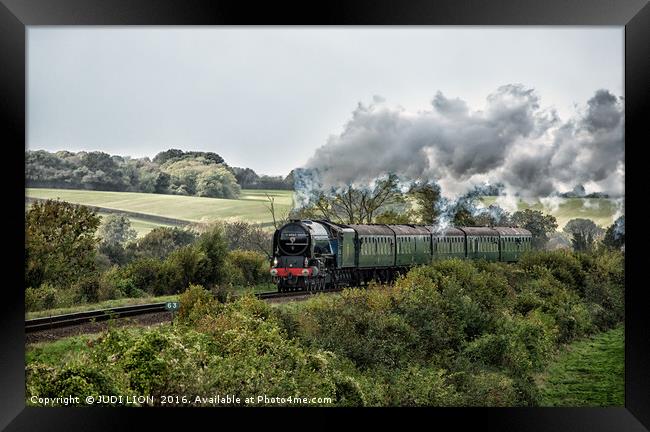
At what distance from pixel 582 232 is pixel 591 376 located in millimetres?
1673

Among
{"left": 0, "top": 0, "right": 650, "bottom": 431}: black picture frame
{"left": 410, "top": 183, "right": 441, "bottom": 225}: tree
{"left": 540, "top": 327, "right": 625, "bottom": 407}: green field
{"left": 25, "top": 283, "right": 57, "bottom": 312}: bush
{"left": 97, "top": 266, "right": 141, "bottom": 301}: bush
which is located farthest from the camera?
{"left": 410, "top": 183, "right": 441, "bottom": 225}: tree

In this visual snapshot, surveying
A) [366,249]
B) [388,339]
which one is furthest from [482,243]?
[366,249]

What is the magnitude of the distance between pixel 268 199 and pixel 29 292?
2.85 meters

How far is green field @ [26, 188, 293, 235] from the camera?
331 inches

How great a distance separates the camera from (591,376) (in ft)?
27.7

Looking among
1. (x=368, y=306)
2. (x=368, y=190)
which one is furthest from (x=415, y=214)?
(x=368, y=306)

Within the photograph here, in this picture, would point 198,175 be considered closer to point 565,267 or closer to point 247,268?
point 247,268

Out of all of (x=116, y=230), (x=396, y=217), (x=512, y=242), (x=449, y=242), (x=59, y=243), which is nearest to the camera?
(x=59, y=243)

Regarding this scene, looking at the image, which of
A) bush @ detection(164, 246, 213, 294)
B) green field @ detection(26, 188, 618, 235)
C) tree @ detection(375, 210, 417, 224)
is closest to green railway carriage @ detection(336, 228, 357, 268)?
tree @ detection(375, 210, 417, 224)

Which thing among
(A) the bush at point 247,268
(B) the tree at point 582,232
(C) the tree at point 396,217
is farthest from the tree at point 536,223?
(A) the bush at point 247,268

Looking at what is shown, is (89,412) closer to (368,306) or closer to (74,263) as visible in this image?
(74,263)

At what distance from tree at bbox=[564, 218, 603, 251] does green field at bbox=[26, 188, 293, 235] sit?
3.35 meters

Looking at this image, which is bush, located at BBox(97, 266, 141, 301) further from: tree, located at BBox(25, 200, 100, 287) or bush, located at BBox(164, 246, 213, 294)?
bush, located at BBox(164, 246, 213, 294)

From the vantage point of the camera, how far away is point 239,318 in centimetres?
845
